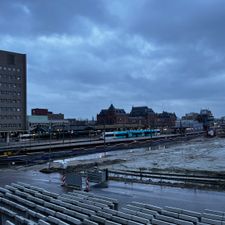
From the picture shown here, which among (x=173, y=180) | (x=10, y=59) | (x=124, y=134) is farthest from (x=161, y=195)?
(x=124, y=134)

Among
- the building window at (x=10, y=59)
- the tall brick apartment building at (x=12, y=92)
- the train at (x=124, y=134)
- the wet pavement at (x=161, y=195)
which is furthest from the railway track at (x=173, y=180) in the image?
the building window at (x=10, y=59)

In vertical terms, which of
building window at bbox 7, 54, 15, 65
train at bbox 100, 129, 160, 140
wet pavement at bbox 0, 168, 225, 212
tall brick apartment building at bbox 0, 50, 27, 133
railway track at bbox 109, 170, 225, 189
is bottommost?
wet pavement at bbox 0, 168, 225, 212

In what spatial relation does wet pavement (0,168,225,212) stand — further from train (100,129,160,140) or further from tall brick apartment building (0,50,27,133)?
tall brick apartment building (0,50,27,133)

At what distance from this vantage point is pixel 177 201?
2692cm

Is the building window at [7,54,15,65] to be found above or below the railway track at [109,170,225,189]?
above

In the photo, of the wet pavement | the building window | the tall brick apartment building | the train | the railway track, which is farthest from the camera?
the train

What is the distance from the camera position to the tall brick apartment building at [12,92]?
142m

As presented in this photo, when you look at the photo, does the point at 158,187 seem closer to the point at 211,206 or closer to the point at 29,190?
the point at 211,206

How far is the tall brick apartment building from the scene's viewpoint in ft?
464

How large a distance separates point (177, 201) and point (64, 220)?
13711 millimetres

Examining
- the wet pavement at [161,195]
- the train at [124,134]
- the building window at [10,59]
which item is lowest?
the wet pavement at [161,195]

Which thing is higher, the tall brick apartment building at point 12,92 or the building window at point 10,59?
the building window at point 10,59

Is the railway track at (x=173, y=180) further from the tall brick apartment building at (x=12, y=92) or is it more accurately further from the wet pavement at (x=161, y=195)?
the tall brick apartment building at (x=12, y=92)

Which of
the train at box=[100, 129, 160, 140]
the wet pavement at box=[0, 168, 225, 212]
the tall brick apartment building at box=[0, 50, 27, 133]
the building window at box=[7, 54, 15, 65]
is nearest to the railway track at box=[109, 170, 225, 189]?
the wet pavement at box=[0, 168, 225, 212]
